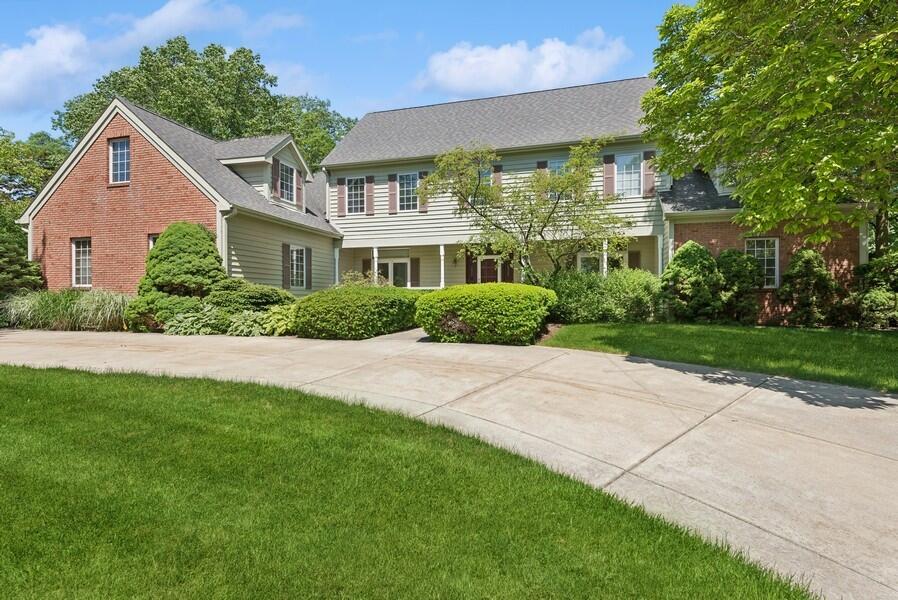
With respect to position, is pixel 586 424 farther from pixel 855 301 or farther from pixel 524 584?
pixel 855 301

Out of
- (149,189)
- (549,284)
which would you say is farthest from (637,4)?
(149,189)

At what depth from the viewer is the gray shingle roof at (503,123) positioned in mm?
17938

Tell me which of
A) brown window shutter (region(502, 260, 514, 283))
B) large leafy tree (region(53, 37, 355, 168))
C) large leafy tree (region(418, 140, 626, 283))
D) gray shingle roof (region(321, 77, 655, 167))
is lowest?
brown window shutter (region(502, 260, 514, 283))

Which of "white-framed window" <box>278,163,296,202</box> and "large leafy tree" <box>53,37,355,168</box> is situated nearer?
"white-framed window" <box>278,163,296,202</box>

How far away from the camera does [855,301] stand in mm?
12703

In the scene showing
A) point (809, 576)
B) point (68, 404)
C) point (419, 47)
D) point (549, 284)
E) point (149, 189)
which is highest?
point (419, 47)

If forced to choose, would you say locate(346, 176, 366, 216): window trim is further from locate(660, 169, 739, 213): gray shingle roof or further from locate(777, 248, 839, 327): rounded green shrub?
locate(777, 248, 839, 327): rounded green shrub

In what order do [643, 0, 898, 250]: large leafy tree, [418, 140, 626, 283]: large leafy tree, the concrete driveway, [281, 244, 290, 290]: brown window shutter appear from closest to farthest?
1. the concrete driveway
2. [643, 0, 898, 250]: large leafy tree
3. [418, 140, 626, 283]: large leafy tree
4. [281, 244, 290, 290]: brown window shutter

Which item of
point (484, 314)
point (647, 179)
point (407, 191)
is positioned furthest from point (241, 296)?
point (647, 179)

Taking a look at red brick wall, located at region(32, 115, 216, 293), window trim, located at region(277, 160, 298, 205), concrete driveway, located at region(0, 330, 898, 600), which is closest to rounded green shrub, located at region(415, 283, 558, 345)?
concrete driveway, located at region(0, 330, 898, 600)

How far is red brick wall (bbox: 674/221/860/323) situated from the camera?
13.7 meters

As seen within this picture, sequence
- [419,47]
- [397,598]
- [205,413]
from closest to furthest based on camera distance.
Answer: [397,598] → [205,413] → [419,47]

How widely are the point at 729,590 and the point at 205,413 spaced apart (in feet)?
14.7

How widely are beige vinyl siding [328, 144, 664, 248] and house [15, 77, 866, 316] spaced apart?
5 centimetres
